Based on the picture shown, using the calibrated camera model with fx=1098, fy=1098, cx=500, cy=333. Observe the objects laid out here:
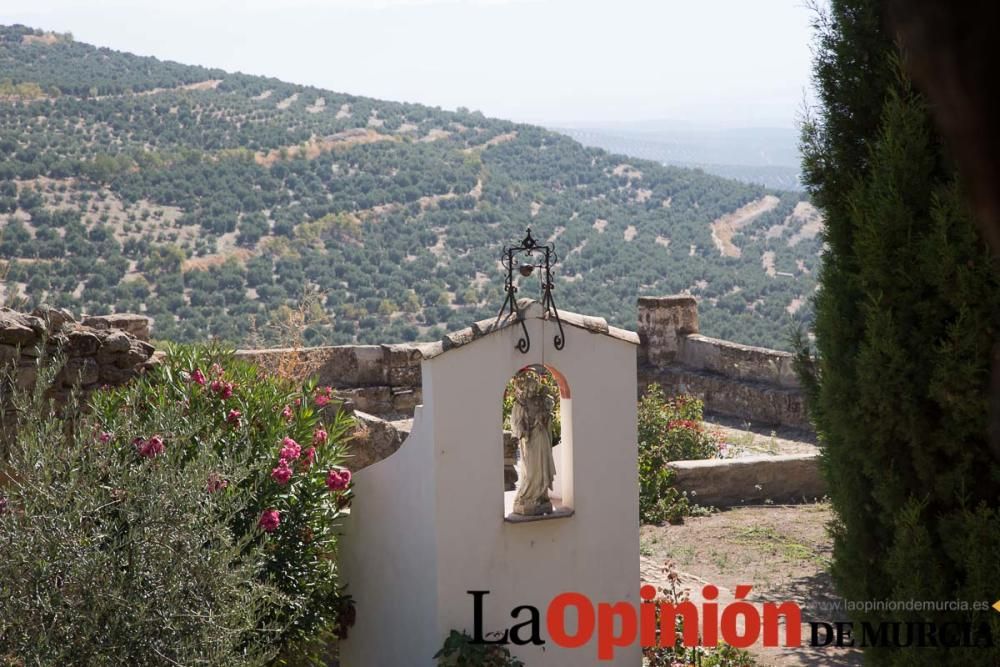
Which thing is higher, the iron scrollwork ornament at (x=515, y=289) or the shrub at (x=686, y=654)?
the iron scrollwork ornament at (x=515, y=289)

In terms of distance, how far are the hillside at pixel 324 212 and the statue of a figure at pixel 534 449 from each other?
18.3 metres

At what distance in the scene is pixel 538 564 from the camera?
6055 mm

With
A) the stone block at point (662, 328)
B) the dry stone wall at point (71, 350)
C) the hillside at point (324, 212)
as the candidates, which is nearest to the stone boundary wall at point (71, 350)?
the dry stone wall at point (71, 350)

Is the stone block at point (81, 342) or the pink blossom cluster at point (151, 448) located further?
the stone block at point (81, 342)

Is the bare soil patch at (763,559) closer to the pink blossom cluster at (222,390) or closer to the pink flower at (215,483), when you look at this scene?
the pink blossom cluster at (222,390)

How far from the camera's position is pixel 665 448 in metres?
10.8

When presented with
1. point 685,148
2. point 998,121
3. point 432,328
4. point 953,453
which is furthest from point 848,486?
point 685,148

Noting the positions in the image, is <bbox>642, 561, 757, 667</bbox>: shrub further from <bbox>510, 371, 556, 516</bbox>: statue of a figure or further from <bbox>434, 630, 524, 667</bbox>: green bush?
<bbox>510, 371, 556, 516</bbox>: statue of a figure

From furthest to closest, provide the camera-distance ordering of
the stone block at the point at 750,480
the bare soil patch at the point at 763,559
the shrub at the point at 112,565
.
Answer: the stone block at the point at 750,480
the bare soil patch at the point at 763,559
the shrub at the point at 112,565

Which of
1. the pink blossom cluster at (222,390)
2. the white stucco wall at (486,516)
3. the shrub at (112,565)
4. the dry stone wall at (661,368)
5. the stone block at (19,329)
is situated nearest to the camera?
the shrub at (112,565)

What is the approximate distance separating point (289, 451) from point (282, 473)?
14cm

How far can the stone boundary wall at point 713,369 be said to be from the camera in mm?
13336

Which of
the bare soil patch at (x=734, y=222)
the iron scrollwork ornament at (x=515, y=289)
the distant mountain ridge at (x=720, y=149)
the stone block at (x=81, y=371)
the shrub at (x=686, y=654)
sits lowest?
the shrub at (x=686, y=654)

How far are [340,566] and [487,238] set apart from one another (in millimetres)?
33429
